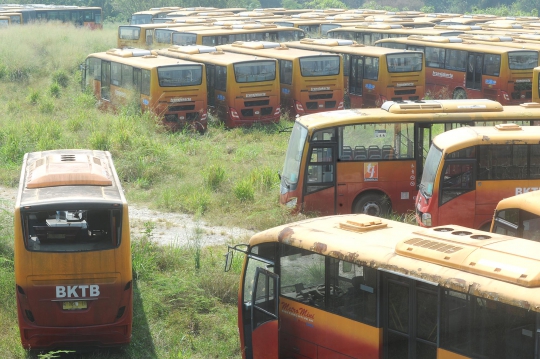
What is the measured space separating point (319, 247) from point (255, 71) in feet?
52.7

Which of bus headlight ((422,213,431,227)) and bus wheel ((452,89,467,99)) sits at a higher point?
bus wheel ((452,89,467,99))

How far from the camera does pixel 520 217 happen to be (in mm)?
9852

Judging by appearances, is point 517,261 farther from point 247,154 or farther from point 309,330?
point 247,154

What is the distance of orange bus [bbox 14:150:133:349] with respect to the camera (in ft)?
30.4

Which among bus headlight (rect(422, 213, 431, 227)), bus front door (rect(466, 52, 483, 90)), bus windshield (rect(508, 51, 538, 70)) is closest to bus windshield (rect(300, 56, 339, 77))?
bus front door (rect(466, 52, 483, 90))

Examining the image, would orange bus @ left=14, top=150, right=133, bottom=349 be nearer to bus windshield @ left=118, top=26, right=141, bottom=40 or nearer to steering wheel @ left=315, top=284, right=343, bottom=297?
steering wheel @ left=315, top=284, right=343, bottom=297

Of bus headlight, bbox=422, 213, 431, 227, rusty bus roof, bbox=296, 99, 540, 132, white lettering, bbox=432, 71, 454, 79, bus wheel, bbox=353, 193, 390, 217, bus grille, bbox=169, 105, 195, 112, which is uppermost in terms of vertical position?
rusty bus roof, bbox=296, 99, 540, 132

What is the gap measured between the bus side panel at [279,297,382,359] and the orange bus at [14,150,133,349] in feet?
6.58

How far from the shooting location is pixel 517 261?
22.3 ft

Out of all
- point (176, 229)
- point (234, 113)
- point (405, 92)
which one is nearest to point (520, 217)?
point (176, 229)

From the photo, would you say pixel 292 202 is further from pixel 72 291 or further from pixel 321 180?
pixel 72 291

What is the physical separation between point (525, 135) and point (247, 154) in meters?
8.90

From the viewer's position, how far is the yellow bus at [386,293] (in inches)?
264

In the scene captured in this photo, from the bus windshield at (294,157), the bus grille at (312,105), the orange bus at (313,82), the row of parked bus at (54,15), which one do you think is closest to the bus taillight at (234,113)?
the orange bus at (313,82)
